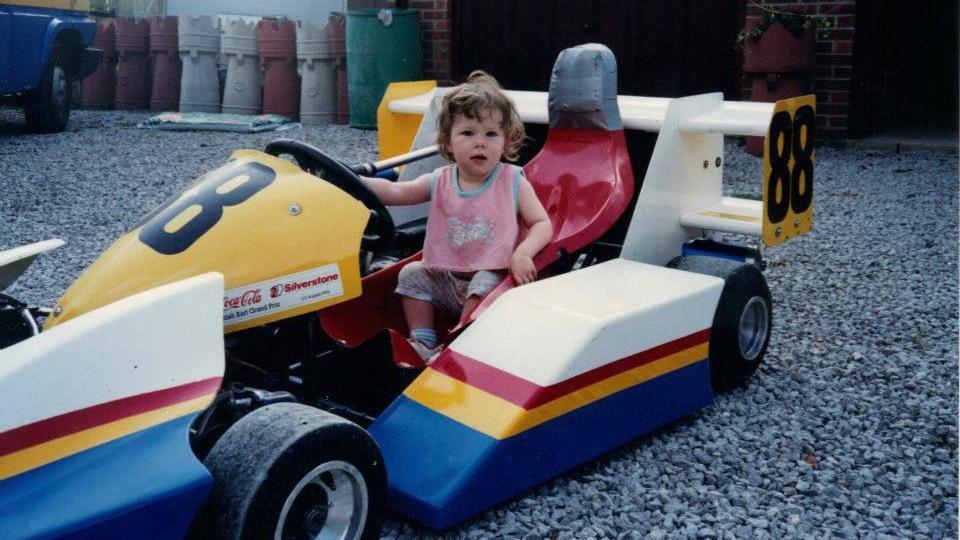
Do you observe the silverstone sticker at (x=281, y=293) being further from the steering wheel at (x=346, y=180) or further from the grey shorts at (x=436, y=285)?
the grey shorts at (x=436, y=285)

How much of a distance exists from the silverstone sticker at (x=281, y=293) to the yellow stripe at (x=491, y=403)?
1.06 ft

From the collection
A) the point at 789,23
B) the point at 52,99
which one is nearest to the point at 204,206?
the point at 789,23

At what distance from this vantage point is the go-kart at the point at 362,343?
1.77 m

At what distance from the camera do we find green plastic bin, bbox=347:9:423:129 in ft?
29.7

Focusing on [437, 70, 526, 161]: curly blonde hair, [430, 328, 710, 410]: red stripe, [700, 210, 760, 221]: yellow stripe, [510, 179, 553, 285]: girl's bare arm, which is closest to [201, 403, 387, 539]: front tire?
[430, 328, 710, 410]: red stripe

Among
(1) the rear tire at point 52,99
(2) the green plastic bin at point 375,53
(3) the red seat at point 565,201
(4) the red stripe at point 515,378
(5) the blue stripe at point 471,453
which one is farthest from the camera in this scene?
(2) the green plastic bin at point 375,53

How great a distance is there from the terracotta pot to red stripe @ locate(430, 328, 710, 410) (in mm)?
5029

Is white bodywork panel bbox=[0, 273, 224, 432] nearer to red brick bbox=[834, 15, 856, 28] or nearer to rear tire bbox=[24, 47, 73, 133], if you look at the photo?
red brick bbox=[834, 15, 856, 28]

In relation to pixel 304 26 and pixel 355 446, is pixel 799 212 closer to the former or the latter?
pixel 355 446

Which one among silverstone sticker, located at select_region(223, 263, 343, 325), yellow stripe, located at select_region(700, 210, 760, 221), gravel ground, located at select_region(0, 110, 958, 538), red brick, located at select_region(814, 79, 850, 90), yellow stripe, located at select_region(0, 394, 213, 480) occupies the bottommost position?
gravel ground, located at select_region(0, 110, 958, 538)

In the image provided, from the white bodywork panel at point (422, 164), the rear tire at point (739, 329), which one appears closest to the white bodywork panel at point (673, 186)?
the rear tire at point (739, 329)

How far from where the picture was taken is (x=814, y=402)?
311cm

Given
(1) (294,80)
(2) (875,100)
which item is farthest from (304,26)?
(2) (875,100)

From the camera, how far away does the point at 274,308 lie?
2322mm
